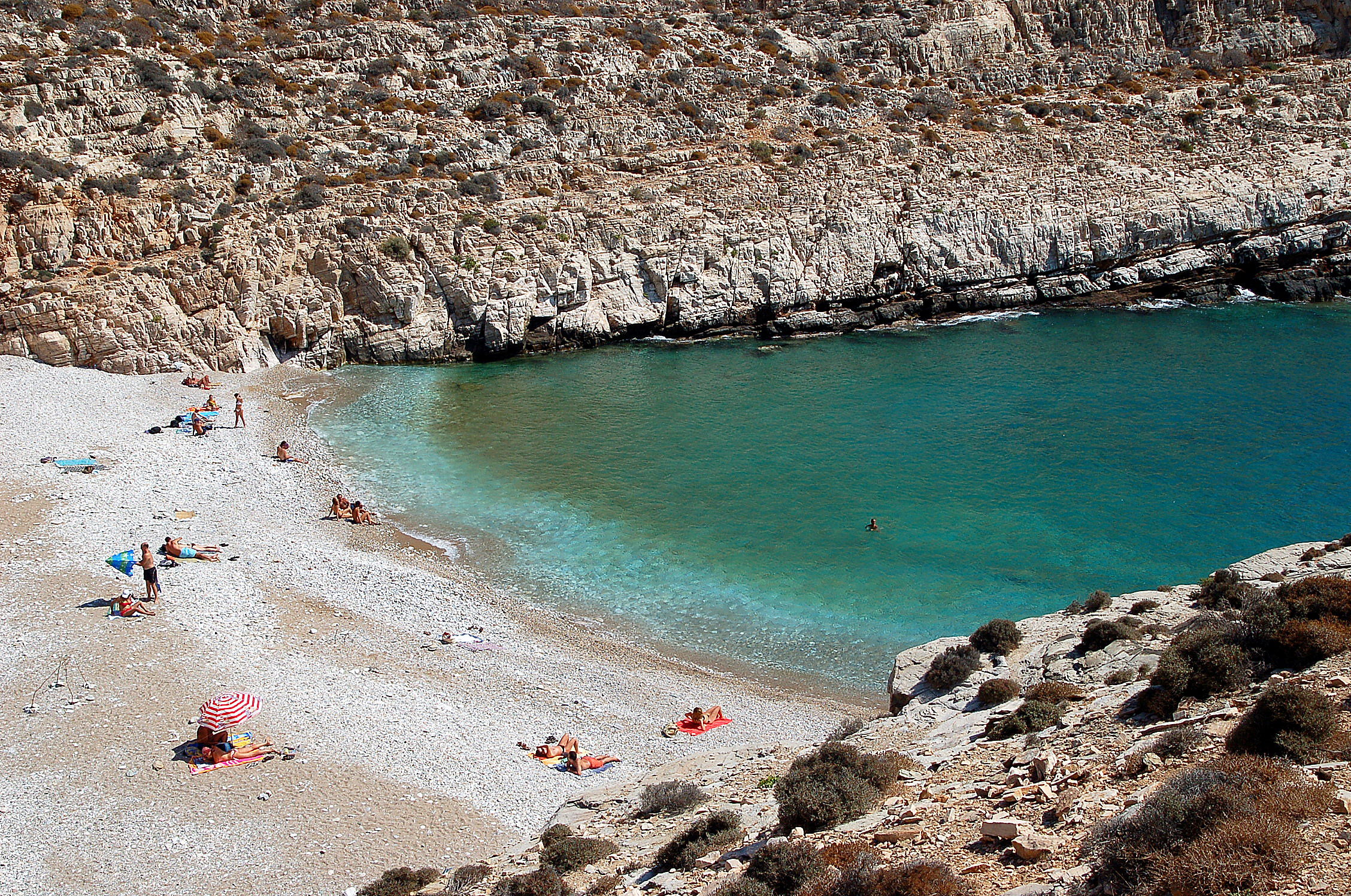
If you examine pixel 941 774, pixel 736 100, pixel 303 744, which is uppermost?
pixel 736 100

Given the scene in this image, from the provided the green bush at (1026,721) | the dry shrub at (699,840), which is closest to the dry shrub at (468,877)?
the dry shrub at (699,840)

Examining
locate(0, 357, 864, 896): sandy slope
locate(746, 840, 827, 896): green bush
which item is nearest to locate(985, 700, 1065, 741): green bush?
locate(746, 840, 827, 896): green bush

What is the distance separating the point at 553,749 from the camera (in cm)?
1523

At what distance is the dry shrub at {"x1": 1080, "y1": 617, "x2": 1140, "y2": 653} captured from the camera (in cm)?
1367

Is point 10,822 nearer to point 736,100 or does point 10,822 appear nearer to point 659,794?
point 659,794

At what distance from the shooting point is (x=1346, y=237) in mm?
52781

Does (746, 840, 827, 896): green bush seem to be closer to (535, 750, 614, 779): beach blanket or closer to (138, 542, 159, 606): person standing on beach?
(535, 750, 614, 779): beach blanket

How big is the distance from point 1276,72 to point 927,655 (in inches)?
2522

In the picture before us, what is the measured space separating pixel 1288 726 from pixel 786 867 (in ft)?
16.1

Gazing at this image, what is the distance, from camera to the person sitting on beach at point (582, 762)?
48.4 feet

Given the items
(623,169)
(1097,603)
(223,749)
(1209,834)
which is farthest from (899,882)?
(623,169)

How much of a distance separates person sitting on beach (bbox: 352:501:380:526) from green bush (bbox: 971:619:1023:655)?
17.6m

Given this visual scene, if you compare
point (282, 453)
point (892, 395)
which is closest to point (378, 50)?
point (282, 453)

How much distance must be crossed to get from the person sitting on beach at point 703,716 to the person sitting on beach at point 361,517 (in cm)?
1309
